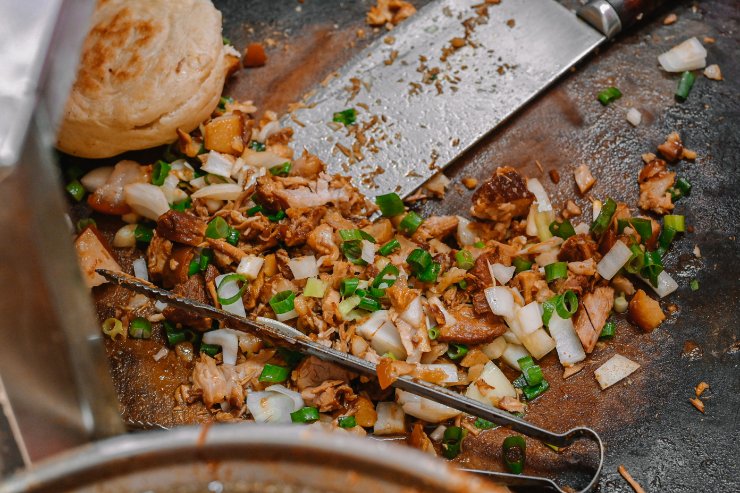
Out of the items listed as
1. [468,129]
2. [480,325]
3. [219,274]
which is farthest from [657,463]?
[219,274]

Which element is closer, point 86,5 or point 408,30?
point 86,5

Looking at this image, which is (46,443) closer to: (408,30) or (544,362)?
(544,362)

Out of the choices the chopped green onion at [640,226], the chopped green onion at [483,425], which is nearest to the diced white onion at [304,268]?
the chopped green onion at [483,425]

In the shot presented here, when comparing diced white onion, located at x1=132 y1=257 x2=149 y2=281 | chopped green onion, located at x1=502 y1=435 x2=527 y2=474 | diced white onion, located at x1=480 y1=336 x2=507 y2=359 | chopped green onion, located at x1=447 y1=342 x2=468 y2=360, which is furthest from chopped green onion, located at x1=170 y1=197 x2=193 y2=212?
chopped green onion, located at x1=502 y1=435 x2=527 y2=474

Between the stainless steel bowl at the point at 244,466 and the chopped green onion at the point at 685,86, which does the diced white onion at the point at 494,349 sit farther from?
the chopped green onion at the point at 685,86

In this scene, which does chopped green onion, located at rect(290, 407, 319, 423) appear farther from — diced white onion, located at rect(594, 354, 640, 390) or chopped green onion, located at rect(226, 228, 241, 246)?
diced white onion, located at rect(594, 354, 640, 390)
